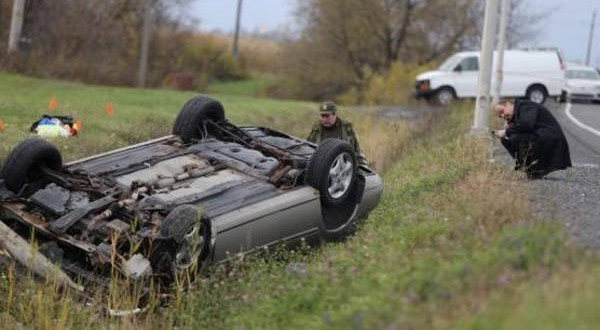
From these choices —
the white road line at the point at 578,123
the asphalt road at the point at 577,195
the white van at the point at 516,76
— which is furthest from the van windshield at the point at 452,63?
the asphalt road at the point at 577,195

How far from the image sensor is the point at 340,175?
23.9 feet

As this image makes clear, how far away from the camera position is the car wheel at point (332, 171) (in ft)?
22.9

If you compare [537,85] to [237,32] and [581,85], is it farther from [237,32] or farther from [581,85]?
[237,32]

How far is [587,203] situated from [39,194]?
15.5 feet

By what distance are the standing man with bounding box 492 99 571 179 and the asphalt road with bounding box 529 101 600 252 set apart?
19 centimetres

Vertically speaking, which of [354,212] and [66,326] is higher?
[354,212]

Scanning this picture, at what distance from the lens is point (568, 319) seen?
3.52m

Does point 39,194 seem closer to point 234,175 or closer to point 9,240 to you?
point 9,240

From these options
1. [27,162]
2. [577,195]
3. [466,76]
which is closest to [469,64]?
[466,76]

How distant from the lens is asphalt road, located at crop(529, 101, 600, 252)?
5480mm

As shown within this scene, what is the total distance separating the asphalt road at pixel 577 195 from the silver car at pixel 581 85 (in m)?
15.2

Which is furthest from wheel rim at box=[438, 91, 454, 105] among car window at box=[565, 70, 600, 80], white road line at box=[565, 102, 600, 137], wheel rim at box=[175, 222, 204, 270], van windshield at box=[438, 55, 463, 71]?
wheel rim at box=[175, 222, 204, 270]

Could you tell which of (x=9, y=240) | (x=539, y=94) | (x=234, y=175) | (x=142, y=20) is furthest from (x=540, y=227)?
(x=142, y=20)

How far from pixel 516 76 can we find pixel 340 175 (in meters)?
22.2
